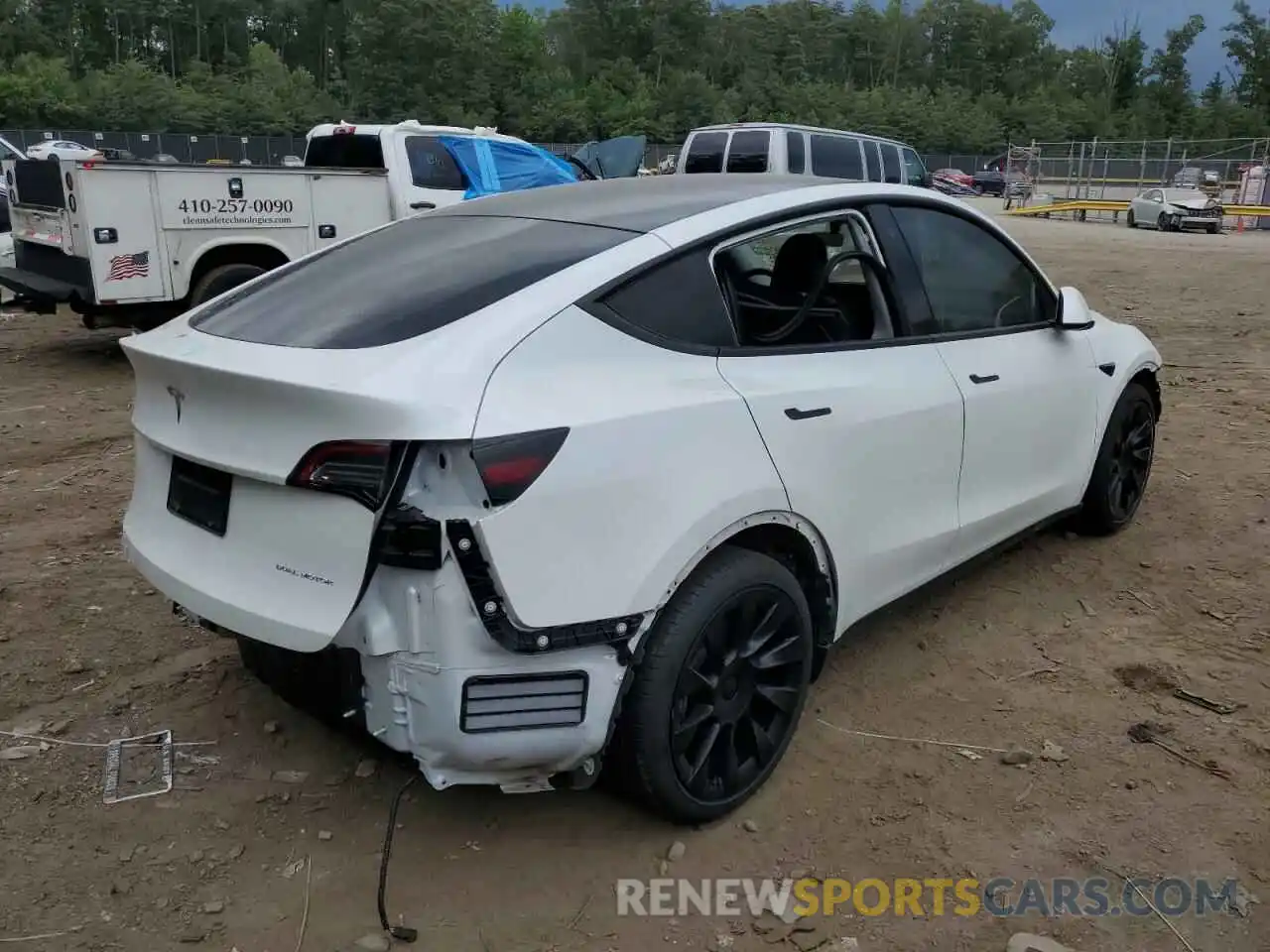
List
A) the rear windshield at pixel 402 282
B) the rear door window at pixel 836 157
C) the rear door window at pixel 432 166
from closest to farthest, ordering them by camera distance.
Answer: the rear windshield at pixel 402 282 < the rear door window at pixel 432 166 < the rear door window at pixel 836 157

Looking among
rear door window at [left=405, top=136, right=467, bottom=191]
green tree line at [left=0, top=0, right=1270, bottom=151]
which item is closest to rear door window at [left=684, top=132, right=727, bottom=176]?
rear door window at [left=405, top=136, right=467, bottom=191]

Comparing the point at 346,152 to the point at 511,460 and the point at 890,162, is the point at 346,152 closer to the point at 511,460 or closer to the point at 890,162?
the point at 511,460

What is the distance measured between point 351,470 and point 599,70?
109m

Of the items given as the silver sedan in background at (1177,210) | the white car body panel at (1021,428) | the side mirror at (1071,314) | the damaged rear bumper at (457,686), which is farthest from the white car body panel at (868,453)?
the silver sedan in background at (1177,210)

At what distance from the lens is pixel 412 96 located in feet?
273

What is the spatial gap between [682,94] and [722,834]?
91.2m

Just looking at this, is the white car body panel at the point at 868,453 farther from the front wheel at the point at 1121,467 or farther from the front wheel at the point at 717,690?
the front wheel at the point at 1121,467

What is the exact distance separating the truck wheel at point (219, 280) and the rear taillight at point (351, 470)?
643 centimetres

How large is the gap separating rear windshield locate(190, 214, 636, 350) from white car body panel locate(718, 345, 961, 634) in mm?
583

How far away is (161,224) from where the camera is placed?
25.9 ft

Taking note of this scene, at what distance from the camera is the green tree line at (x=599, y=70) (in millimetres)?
71812

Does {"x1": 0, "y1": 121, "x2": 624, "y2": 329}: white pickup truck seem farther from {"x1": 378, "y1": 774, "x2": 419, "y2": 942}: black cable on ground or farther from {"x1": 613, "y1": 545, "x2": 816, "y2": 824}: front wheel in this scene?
{"x1": 613, "y1": 545, "x2": 816, "y2": 824}: front wheel

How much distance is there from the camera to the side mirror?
158 inches

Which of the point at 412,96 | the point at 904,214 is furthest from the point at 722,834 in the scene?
the point at 412,96
